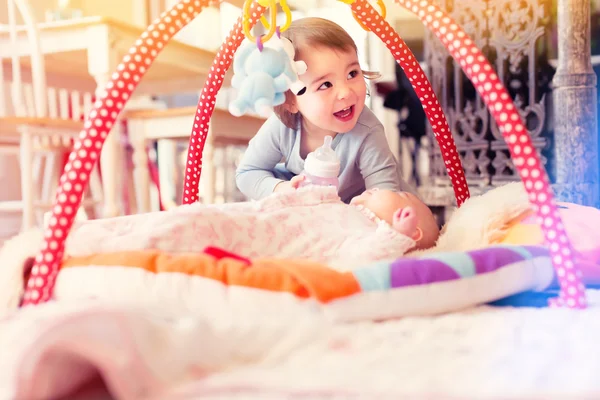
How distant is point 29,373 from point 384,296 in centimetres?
35

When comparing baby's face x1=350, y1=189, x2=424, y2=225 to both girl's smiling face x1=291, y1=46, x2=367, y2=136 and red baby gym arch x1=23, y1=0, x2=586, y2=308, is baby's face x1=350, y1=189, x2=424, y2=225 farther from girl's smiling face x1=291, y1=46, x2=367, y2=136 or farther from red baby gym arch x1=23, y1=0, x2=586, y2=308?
red baby gym arch x1=23, y1=0, x2=586, y2=308

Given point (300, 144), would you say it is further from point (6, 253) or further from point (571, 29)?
point (571, 29)

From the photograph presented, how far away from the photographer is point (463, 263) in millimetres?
659

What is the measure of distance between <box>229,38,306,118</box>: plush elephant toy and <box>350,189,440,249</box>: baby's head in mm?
264

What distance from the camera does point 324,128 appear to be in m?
1.17

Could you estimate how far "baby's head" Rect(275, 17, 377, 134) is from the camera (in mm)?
1051

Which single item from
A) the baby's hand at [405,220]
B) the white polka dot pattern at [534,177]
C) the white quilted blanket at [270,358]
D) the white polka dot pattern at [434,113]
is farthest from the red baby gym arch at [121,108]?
the white polka dot pattern at [434,113]

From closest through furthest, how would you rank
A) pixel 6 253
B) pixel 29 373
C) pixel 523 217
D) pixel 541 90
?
pixel 29 373
pixel 6 253
pixel 523 217
pixel 541 90

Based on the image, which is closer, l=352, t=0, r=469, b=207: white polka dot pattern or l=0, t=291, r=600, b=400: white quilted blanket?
l=0, t=291, r=600, b=400: white quilted blanket

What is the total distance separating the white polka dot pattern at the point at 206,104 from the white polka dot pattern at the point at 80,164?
0.38 metres

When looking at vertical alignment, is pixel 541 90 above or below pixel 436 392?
above

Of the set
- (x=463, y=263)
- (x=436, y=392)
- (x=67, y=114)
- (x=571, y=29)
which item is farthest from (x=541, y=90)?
(x=67, y=114)

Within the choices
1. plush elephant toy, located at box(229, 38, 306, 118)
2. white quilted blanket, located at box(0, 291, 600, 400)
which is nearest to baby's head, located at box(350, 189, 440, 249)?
plush elephant toy, located at box(229, 38, 306, 118)

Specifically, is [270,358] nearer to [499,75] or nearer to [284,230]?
[284,230]
